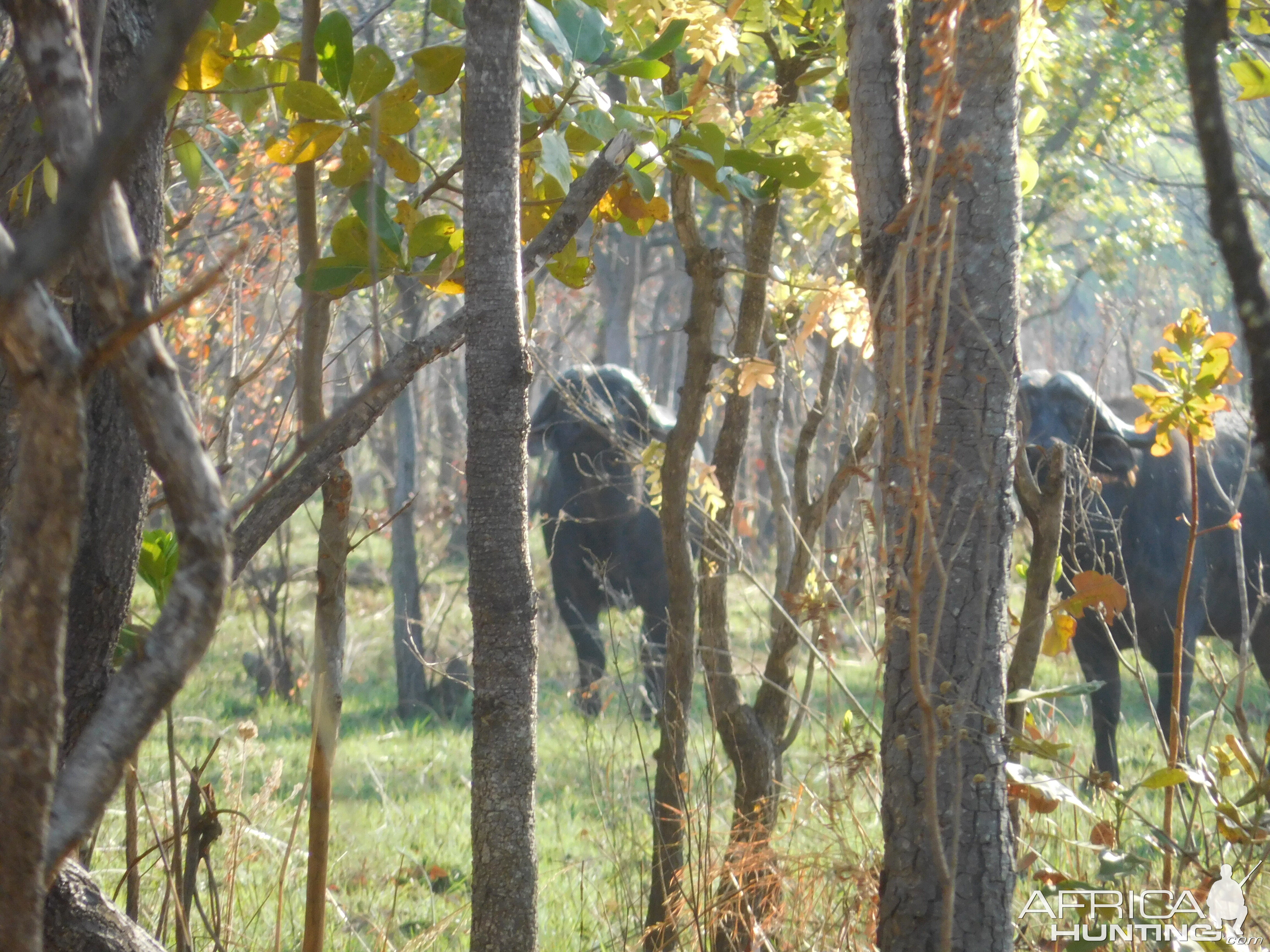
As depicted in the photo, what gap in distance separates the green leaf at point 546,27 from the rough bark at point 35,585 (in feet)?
3.30

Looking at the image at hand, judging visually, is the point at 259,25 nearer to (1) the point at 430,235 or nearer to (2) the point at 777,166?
(1) the point at 430,235

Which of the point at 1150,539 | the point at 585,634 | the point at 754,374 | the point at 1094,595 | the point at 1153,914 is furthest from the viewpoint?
the point at 585,634

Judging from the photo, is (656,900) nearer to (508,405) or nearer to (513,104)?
(508,405)

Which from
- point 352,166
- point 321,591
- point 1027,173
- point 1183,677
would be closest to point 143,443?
point 321,591

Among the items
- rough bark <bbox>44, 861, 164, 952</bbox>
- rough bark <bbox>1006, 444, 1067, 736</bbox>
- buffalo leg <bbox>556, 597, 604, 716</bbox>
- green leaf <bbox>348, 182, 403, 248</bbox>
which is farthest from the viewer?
buffalo leg <bbox>556, 597, 604, 716</bbox>

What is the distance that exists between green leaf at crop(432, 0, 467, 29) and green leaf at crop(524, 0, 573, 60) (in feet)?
0.56

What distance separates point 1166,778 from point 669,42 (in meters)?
1.40

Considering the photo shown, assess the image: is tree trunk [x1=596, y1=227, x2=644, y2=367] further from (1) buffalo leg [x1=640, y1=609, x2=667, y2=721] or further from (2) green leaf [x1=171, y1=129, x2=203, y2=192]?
(2) green leaf [x1=171, y1=129, x2=203, y2=192]

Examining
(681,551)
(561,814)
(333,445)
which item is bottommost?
(561,814)

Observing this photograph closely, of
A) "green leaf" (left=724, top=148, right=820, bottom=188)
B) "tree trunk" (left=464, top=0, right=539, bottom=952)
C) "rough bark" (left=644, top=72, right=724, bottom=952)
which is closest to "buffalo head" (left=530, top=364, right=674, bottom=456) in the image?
"rough bark" (left=644, top=72, right=724, bottom=952)

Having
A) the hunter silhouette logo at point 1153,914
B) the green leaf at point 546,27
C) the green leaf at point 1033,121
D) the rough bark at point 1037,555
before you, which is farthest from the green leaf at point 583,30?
the hunter silhouette logo at point 1153,914

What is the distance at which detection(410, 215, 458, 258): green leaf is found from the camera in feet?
5.56

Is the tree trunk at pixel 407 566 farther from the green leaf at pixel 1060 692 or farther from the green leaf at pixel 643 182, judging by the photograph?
the green leaf at pixel 1060 692

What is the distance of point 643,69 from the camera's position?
66.2 inches
